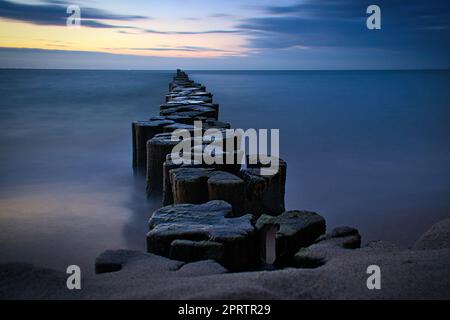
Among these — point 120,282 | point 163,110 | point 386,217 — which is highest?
point 163,110

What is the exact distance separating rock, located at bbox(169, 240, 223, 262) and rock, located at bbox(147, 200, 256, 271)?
0.09ft

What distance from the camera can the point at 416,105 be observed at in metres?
18.7

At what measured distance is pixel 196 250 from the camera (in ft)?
6.96

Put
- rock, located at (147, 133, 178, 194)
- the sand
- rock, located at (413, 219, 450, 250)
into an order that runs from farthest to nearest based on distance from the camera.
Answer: rock, located at (147, 133, 178, 194) < rock, located at (413, 219, 450, 250) < the sand

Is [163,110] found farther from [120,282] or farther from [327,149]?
[120,282]

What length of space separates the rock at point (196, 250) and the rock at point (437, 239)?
1.07 meters

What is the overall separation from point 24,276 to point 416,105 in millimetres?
18882

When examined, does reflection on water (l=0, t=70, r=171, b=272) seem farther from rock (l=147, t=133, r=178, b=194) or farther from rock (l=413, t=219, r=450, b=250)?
rock (l=413, t=219, r=450, b=250)

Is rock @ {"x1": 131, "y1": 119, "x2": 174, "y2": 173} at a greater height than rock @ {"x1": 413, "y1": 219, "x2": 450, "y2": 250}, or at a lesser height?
greater

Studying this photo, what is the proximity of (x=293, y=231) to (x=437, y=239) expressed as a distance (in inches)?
28.8

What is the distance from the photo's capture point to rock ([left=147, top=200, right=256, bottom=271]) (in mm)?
2156

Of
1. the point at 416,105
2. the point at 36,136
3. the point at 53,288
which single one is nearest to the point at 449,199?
the point at 53,288

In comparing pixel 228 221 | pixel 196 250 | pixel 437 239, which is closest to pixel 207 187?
pixel 228 221

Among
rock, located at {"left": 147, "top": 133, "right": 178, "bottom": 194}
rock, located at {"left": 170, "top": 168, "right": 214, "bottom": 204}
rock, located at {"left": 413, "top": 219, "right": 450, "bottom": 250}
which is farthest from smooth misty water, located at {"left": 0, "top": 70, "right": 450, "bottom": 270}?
rock, located at {"left": 413, "top": 219, "right": 450, "bottom": 250}
